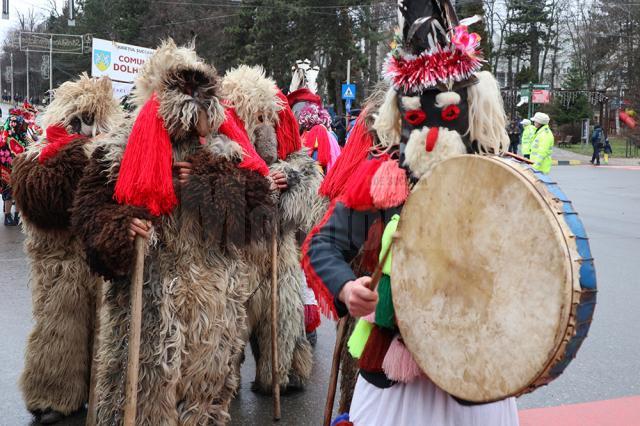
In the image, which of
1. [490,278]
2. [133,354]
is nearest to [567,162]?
[133,354]

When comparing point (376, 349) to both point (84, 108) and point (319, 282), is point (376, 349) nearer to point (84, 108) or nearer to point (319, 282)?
point (319, 282)

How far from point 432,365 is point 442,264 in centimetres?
30

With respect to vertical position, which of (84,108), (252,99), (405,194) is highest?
(252,99)

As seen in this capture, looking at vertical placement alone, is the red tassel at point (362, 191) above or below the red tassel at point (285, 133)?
below

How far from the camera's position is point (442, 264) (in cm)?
194

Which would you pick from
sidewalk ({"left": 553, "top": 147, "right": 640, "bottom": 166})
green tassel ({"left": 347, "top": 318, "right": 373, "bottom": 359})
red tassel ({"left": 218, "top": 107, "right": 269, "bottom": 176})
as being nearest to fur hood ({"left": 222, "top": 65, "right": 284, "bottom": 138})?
red tassel ({"left": 218, "top": 107, "right": 269, "bottom": 176})

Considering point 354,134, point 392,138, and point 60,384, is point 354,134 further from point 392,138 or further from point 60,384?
point 60,384

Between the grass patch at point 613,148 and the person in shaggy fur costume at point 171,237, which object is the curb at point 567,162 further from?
the person in shaggy fur costume at point 171,237

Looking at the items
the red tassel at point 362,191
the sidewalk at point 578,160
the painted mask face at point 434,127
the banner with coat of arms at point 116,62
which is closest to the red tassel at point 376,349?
the red tassel at point 362,191

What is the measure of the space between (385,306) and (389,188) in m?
Result: 0.39

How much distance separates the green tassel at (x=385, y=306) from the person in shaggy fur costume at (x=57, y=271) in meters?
2.20

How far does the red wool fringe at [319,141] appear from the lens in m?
5.77

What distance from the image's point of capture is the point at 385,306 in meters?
2.12

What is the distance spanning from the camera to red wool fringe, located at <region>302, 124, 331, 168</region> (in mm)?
5766
